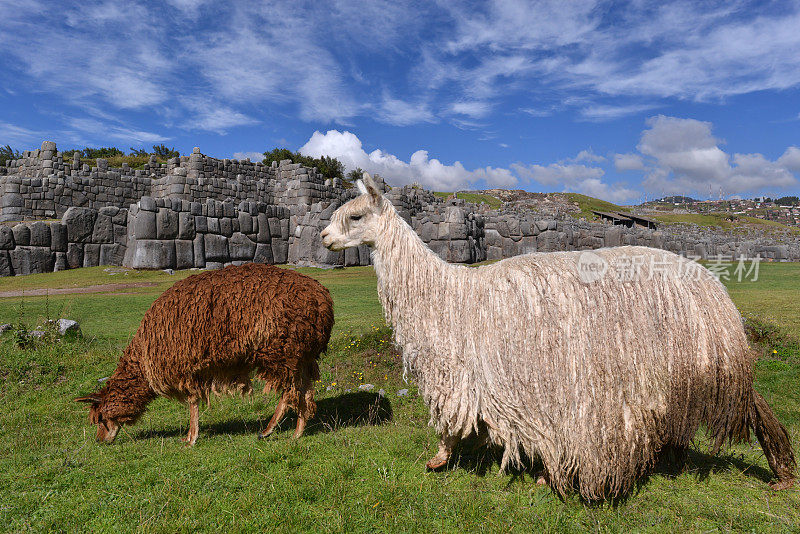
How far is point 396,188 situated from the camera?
28125mm

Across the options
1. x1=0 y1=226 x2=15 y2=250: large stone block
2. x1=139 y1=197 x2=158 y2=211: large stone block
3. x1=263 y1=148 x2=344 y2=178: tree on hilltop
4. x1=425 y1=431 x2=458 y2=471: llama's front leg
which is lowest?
x1=425 y1=431 x2=458 y2=471: llama's front leg

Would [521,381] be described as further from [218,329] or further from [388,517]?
[218,329]

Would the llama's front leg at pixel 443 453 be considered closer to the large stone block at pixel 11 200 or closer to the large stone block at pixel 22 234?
the large stone block at pixel 22 234

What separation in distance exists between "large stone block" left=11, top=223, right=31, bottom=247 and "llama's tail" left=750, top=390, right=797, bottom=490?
79.8ft

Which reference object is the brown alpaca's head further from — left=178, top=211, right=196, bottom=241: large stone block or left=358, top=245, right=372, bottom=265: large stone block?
left=358, top=245, right=372, bottom=265: large stone block

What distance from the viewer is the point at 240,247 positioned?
23531 millimetres

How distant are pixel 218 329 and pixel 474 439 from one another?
297cm

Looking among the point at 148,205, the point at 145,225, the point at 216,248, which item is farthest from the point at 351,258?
the point at 148,205

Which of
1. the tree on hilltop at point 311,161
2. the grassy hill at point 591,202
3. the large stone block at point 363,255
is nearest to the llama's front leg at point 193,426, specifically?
the large stone block at point 363,255

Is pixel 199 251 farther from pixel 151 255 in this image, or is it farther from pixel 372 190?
pixel 372 190

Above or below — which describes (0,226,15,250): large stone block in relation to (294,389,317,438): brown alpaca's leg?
above

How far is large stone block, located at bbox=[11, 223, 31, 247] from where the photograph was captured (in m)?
19.3

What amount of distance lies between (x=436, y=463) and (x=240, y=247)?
21.0m

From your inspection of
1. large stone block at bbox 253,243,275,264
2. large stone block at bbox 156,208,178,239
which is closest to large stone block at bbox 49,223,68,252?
large stone block at bbox 156,208,178,239
